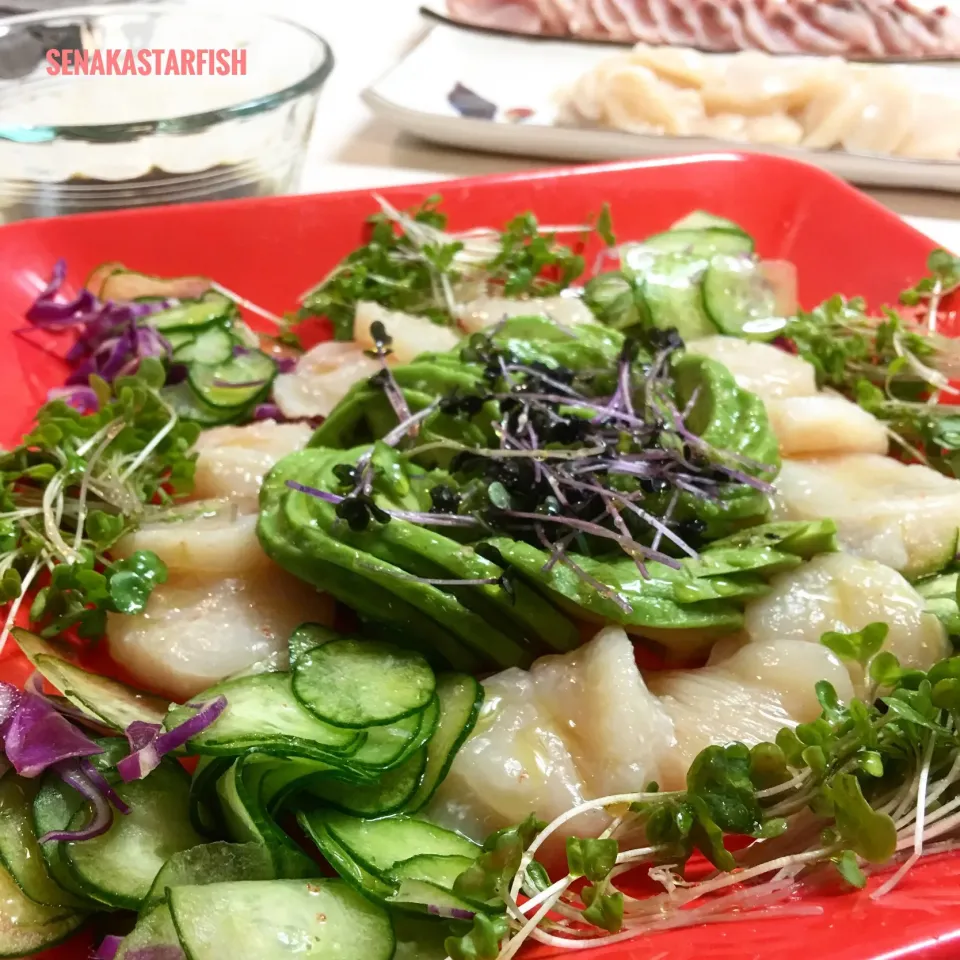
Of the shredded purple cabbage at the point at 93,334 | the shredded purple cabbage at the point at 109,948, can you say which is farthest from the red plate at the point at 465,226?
the shredded purple cabbage at the point at 109,948

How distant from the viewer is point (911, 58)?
4.71 metres

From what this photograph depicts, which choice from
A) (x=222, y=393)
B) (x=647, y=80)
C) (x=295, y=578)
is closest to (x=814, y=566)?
(x=295, y=578)

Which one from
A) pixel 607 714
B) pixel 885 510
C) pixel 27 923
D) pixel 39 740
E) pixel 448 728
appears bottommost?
pixel 27 923

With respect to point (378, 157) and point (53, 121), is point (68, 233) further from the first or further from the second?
point (378, 157)

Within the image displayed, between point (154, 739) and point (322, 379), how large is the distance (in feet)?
4.25

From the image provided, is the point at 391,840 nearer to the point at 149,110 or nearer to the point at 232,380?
the point at 232,380

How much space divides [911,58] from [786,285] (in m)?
2.76

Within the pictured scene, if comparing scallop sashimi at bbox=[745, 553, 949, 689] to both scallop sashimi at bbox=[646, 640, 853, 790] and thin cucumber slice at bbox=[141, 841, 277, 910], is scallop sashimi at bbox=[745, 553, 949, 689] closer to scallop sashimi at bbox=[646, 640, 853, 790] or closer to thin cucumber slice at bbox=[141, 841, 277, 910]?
scallop sashimi at bbox=[646, 640, 853, 790]

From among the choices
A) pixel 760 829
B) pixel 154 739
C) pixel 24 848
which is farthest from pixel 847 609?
pixel 24 848

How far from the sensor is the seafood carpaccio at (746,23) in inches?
189

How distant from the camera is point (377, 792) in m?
1.50

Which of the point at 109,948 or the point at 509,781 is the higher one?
the point at 509,781

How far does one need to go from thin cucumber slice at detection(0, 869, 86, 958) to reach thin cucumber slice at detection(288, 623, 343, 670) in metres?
0.50

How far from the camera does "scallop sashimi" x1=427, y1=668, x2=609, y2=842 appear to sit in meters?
1.50
